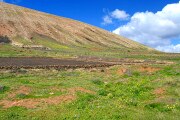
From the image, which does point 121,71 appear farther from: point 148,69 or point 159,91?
point 159,91

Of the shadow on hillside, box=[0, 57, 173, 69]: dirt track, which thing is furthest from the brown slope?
box=[0, 57, 173, 69]: dirt track

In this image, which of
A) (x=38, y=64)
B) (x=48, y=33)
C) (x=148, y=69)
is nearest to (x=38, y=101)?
(x=148, y=69)

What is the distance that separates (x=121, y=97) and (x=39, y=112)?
727 cm

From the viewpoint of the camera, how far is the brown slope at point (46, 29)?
132 meters

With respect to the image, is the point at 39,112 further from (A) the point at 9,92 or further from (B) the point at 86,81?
(B) the point at 86,81

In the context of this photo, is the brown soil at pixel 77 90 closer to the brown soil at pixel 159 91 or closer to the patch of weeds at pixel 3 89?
the brown soil at pixel 159 91

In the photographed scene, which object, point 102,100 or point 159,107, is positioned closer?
point 159,107

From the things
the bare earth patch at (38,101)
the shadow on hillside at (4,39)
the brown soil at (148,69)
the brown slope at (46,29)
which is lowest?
the bare earth patch at (38,101)

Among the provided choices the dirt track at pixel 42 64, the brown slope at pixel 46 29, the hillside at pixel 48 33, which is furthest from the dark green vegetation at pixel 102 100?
the brown slope at pixel 46 29

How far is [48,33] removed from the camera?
143625 millimetres

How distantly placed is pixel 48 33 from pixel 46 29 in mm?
4045

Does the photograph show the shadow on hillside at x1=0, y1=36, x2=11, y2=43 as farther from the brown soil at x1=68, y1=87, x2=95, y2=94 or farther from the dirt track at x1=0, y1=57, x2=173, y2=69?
the brown soil at x1=68, y1=87, x2=95, y2=94

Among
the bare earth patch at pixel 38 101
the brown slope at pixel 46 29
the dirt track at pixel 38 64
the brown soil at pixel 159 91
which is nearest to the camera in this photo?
the bare earth patch at pixel 38 101

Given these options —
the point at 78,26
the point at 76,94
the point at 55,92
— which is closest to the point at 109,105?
the point at 76,94
